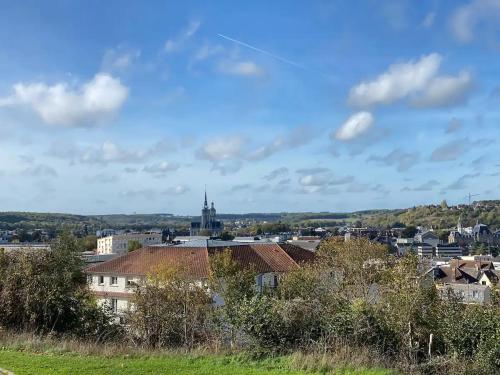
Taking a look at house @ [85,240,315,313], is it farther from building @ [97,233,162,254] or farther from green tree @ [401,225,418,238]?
green tree @ [401,225,418,238]

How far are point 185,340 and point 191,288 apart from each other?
188 centimetres

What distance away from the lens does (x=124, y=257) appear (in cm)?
3697

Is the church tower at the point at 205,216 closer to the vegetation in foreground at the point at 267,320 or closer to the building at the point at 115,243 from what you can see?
the building at the point at 115,243

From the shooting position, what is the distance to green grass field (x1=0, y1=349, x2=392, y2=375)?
8898 mm

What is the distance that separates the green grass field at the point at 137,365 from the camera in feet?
29.2

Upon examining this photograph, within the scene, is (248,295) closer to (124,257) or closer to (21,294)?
(21,294)

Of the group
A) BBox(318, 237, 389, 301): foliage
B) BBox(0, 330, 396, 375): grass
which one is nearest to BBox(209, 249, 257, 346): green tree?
BBox(0, 330, 396, 375): grass

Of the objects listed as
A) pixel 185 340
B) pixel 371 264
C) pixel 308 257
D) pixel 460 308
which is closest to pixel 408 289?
pixel 460 308

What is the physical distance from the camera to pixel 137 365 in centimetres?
937

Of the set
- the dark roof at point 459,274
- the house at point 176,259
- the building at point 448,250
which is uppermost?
the house at point 176,259

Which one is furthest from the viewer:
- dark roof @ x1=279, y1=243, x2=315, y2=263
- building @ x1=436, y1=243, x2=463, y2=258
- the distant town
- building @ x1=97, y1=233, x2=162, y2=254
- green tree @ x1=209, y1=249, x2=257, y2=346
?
building @ x1=436, y1=243, x2=463, y2=258

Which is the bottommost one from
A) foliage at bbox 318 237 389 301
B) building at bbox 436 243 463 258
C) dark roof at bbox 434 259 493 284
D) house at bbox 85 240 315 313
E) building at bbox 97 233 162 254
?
building at bbox 436 243 463 258

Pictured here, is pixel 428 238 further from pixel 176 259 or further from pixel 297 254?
pixel 176 259

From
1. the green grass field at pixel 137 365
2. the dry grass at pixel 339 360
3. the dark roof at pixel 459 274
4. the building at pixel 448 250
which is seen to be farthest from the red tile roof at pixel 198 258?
the building at pixel 448 250
